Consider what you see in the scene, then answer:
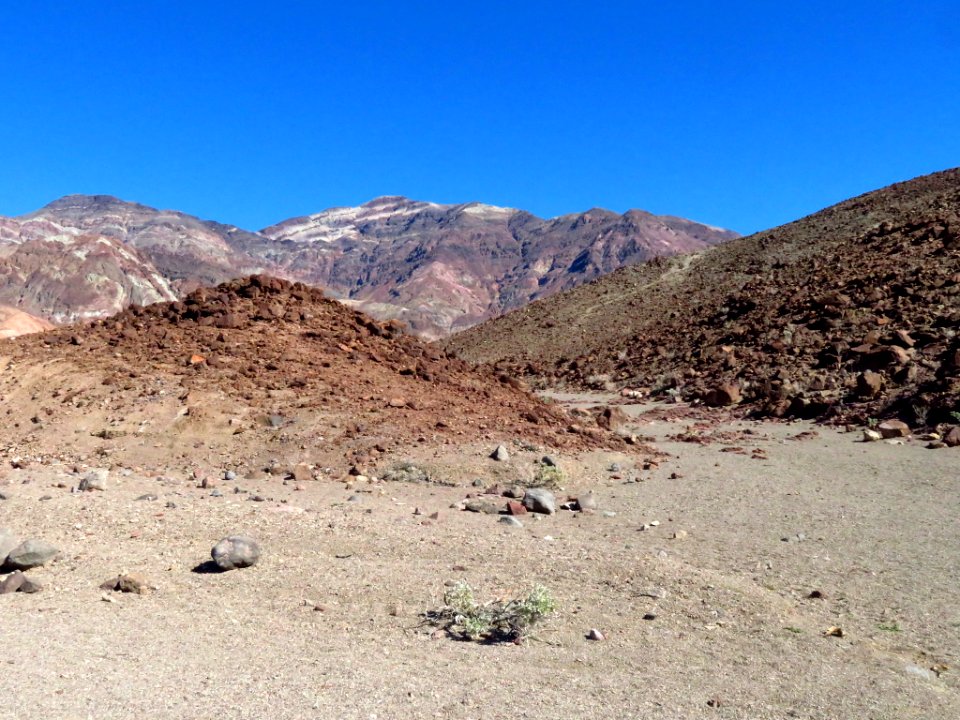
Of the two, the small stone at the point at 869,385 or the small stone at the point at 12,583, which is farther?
the small stone at the point at 869,385

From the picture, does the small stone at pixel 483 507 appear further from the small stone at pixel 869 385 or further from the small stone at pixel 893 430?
the small stone at pixel 869 385

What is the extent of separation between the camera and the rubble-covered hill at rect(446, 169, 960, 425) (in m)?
18.4

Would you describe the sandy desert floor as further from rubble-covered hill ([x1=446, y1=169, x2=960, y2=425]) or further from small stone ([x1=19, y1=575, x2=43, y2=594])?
rubble-covered hill ([x1=446, y1=169, x2=960, y2=425])

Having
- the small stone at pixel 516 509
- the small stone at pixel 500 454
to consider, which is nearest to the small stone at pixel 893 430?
the small stone at pixel 500 454

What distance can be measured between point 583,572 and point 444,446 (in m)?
4.87

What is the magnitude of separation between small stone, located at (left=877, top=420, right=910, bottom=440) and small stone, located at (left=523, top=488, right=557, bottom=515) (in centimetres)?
890

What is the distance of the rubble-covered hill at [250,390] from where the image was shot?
34.5ft

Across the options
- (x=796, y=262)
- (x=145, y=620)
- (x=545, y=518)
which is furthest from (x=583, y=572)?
(x=796, y=262)

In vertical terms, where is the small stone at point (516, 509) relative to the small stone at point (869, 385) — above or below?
below

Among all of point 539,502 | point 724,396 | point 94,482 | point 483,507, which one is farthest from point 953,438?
point 94,482

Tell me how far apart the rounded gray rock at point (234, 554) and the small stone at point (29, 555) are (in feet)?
3.88

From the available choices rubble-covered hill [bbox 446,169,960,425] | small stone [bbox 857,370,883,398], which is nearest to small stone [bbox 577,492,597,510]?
rubble-covered hill [bbox 446,169,960,425]

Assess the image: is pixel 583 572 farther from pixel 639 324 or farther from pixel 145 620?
pixel 639 324

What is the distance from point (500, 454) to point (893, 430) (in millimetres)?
8440
